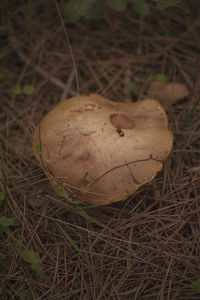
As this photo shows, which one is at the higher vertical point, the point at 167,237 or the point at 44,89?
the point at 44,89

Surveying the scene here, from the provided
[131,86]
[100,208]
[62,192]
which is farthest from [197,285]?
[131,86]

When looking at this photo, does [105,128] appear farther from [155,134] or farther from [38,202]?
[38,202]

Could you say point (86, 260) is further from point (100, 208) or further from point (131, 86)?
point (131, 86)

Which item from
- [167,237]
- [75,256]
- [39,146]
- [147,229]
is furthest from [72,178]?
[167,237]

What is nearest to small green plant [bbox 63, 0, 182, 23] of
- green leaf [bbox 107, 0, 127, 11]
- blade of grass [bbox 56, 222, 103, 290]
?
green leaf [bbox 107, 0, 127, 11]

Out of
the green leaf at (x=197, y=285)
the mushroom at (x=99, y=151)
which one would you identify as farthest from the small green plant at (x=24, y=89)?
the green leaf at (x=197, y=285)

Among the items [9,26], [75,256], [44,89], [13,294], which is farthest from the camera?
[9,26]

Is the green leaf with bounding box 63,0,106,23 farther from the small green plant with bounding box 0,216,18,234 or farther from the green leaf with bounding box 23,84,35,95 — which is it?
the small green plant with bounding box 0,216,18,234
